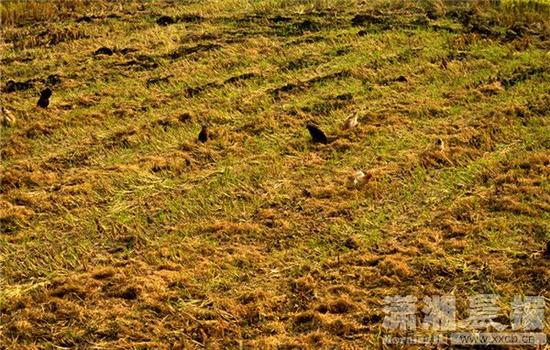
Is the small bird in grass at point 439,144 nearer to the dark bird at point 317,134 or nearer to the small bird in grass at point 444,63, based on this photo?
the dark bird at point 317,134

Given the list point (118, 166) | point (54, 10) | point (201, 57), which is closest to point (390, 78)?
point (201, 57)

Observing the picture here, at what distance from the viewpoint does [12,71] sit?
9.54 m

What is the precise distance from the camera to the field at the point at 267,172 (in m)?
5.03

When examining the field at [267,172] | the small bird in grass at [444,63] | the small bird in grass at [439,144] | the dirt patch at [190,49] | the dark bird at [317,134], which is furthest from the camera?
the dirt patch at [190,49]

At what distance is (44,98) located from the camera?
8.37m

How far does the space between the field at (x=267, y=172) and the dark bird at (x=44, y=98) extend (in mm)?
155

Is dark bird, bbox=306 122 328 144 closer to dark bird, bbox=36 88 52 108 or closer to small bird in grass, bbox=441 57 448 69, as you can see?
small bird in grass, bbox=441 57 448 69

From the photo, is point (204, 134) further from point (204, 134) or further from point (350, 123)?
point (350, 123)

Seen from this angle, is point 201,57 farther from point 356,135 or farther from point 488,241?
point 488,241

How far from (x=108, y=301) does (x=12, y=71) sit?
224 inches

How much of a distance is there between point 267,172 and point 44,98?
11.1 feet

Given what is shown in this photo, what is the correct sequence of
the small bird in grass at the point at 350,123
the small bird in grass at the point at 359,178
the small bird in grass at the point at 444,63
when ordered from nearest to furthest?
the small bird in grass at the point at 359,178
the small bird in grass at the point at 350,123
the small bird in grass at the point at 444,63

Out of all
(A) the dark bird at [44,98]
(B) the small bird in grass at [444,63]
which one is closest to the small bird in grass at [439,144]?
(B) the small bird in grass at [444,63]

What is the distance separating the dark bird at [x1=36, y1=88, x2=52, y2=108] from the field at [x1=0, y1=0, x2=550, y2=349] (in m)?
0.16
